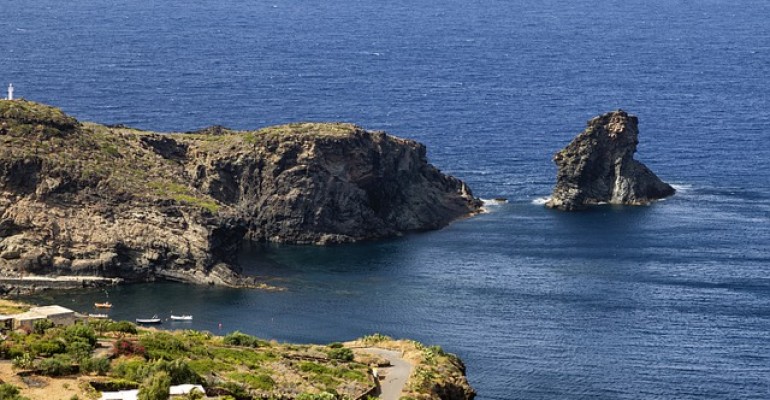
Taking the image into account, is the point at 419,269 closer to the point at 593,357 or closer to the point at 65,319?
the point at 593,357

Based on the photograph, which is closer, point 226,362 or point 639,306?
point 226,362

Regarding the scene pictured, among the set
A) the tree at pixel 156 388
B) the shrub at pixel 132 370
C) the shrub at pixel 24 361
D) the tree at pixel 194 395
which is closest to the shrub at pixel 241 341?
the shrub at pixel 132 370

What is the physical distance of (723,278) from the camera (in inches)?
7549

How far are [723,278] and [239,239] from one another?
1994 inches

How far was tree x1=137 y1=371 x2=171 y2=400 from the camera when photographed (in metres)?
101

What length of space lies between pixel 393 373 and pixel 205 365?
13.1 metres

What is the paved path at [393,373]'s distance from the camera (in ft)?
381

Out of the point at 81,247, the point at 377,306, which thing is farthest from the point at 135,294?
the point at 377,306

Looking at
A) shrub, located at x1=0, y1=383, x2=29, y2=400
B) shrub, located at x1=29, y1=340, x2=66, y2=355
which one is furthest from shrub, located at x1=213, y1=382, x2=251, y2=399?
shrub, located at x1=0, y1=383, x2=29, y2=400

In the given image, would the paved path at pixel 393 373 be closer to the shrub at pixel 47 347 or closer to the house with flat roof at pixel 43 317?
the shrub at pixel 47 347

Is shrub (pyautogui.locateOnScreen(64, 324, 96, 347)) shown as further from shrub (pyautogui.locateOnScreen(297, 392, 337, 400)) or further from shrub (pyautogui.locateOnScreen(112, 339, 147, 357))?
shrub (pyautogui.locateOnScreen(297, 392, 337, 400))

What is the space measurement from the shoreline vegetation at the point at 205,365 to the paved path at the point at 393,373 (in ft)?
0.46

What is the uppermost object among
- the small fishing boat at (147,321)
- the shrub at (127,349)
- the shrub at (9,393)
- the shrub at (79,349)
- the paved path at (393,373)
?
the shrub at (79,349)

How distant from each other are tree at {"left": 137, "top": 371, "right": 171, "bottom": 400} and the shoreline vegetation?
8 cm
